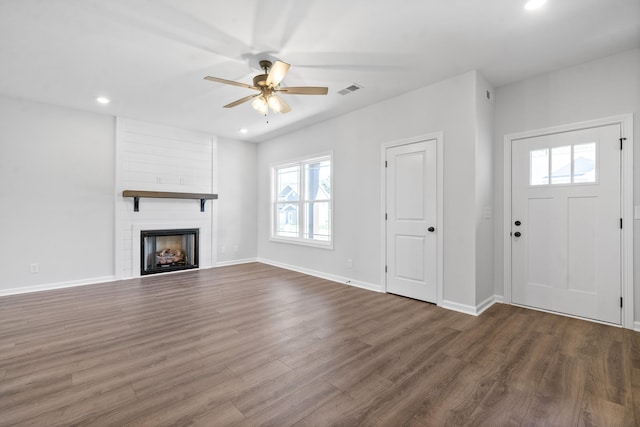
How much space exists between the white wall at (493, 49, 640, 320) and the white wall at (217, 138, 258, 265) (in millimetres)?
4892

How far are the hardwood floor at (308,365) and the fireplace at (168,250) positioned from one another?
169 cm

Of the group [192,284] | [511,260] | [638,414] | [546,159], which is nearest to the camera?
[638,414]

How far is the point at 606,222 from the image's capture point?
2.98 metres

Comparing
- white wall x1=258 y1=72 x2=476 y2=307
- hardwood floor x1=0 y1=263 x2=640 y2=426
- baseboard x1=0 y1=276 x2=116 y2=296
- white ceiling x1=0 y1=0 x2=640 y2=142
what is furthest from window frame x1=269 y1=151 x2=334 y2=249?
baseboard x1=0 y1=276 x2=116 y2=296

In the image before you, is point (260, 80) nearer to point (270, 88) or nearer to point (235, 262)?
point (270, 88)

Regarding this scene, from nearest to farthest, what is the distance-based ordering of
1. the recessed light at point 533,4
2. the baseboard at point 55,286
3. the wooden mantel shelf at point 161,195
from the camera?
the recessed light at point 533,4 → the baseboard at point 55,286 → the wooden mantel shelf at point 161,195

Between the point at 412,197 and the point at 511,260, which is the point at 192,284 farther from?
the point at 511,260

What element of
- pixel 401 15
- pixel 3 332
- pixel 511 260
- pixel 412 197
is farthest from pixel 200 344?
pixel 511 260

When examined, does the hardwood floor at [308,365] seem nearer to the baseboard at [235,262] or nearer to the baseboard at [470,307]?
the baseboard at [470,307]

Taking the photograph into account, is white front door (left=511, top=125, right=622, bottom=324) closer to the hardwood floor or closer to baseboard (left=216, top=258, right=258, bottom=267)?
the hardwood floor

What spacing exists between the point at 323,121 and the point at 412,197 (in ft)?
7.34

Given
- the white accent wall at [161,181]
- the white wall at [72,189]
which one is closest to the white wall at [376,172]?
the white accent wall at [161,181]

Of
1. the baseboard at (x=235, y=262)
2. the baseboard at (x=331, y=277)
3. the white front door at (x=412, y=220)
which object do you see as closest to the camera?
the white front door at (x=412, y=220)

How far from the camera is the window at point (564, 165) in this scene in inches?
A: 121
